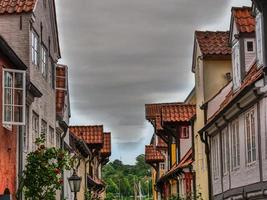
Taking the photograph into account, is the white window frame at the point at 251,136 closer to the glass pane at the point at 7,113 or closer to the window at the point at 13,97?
the window at the point at 13,97

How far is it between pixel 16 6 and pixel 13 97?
521cm

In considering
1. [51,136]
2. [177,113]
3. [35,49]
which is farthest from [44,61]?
[177,113]

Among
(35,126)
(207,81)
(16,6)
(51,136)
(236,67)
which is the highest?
(16,6)

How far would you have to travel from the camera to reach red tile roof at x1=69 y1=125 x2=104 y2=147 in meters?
60.3

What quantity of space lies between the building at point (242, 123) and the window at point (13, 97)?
21.2 feet

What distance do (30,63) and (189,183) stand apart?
15.7 m

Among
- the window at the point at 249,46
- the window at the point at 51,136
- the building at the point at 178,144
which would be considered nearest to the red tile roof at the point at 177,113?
the building at the point at 178,144

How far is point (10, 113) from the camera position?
23609 millimetres

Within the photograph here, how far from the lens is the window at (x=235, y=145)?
1078 inches

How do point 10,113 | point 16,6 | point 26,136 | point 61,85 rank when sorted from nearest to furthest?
point 10,113 → point 26,136 → point 16,6 → point 61,85

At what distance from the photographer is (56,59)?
37.0 metres

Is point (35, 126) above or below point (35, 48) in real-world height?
below

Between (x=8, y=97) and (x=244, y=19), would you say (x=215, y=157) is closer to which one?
(x=244, y=19)

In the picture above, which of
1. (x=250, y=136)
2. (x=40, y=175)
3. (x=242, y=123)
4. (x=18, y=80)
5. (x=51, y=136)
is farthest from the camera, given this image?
Answer: (x=51, y=136)
